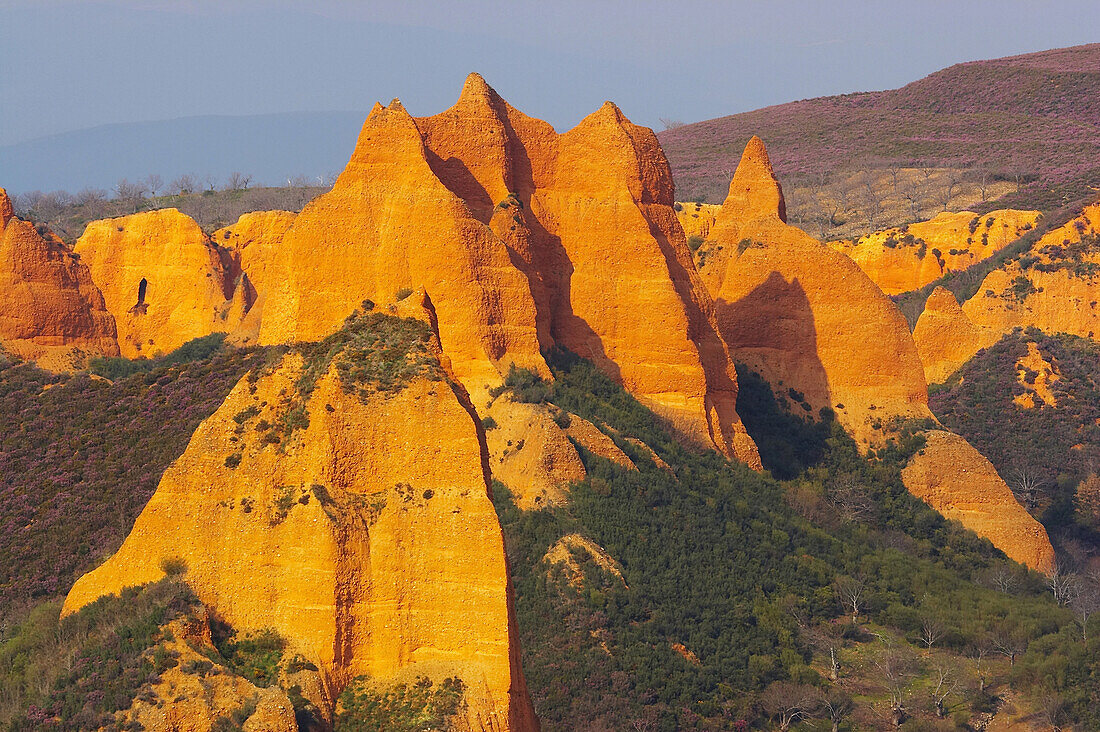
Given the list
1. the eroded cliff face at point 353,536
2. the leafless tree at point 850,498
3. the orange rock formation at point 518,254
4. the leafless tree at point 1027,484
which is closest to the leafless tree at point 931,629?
the leafless tree at point 850,498

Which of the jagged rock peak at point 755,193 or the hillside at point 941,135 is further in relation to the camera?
the hillside at point 941,135

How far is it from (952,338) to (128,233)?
41631 mm

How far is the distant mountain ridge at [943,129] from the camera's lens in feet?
431

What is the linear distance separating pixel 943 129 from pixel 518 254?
11423 cm

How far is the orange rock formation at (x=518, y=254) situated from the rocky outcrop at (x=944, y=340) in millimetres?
19872

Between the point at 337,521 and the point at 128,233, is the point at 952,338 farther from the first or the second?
the point at 337,521

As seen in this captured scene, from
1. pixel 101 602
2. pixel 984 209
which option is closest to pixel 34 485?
pixel 101 602

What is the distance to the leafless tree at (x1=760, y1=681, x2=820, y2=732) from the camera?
36.8m

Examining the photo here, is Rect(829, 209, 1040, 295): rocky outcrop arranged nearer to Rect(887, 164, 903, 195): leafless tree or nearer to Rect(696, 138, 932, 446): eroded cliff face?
Rect(887, 164, 903, 195): leafless tree

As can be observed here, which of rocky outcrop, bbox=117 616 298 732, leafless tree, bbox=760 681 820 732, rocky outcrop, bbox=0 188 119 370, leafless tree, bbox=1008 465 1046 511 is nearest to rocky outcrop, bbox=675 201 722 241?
leafless tree, bbox=1008 465 1046 511

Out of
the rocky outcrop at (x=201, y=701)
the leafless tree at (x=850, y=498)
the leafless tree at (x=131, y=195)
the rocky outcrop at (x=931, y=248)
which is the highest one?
the leafless tree at (x=131, y=195)

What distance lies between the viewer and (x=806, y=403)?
183 feet

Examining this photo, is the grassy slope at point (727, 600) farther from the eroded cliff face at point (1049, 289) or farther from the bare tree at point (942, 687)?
the eroded cliff face at point (1049, 289)

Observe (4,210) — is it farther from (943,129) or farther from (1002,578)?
(943,129)
